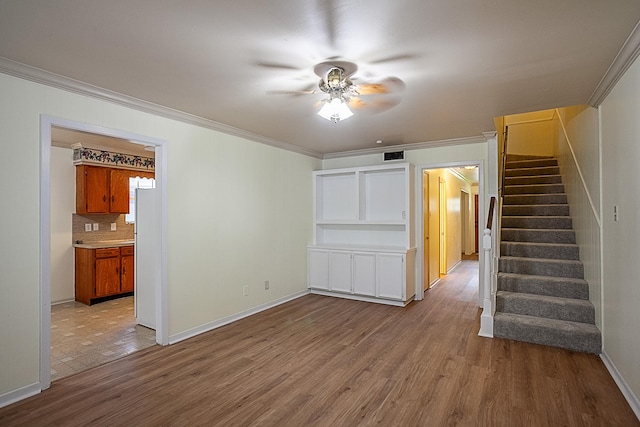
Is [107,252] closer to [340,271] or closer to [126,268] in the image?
[126,268]

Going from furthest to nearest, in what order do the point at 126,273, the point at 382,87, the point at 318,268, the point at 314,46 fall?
the point at 318,268
the point at 126,273
the point at 382,87
the point at 314,46

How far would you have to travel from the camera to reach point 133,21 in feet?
6.03

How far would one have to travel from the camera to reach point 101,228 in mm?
5672

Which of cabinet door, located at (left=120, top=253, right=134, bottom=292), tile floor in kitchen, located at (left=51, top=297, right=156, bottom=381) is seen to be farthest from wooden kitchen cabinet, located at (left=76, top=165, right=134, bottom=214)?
tile floor in kitchen, located at (left=51, top=297, right=156, bottom=381)

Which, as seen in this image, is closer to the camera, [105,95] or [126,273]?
[105,95]

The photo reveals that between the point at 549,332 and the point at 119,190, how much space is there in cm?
635

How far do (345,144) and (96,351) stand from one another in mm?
4029

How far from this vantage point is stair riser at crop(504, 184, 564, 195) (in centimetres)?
504

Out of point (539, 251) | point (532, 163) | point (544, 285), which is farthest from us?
point (532, 163)

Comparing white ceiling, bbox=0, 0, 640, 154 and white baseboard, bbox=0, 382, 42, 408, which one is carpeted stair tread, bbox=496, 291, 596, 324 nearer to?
white ceiling, bbox=0, 0, 640, 154

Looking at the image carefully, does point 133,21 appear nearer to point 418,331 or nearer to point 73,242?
point 418,331

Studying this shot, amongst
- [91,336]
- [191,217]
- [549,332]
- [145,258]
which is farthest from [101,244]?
[549,332]

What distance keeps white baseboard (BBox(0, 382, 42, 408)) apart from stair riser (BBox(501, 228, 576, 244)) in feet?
17.3

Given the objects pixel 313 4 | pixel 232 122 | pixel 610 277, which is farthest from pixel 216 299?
pixel 610 277
